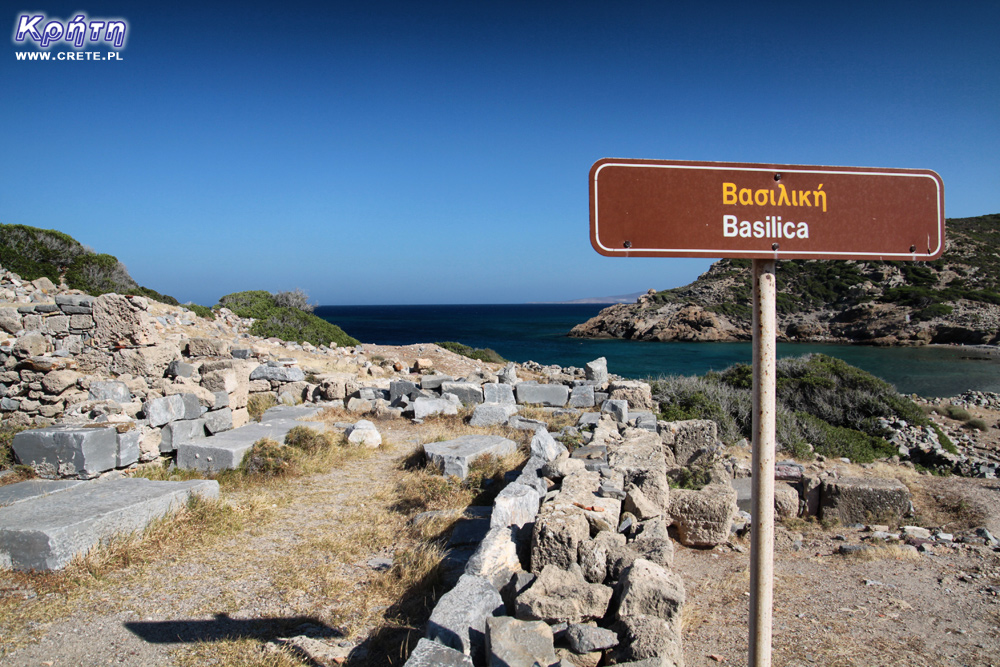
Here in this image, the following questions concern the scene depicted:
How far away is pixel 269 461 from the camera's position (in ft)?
24.4

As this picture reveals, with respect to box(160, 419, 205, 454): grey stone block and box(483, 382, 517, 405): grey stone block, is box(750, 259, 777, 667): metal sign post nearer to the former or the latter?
box(160, 419, 205, 454): grey stone block

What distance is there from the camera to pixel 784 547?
5664 mm

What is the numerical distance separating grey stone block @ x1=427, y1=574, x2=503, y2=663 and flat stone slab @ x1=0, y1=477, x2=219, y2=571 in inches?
139

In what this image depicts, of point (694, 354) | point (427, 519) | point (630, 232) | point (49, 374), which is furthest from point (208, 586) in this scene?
point (694, 354)

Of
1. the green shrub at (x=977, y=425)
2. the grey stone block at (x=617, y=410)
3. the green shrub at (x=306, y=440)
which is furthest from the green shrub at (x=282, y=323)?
the green shrub at (x=977, y=425)

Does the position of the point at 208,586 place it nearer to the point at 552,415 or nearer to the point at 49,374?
the point at 49,374

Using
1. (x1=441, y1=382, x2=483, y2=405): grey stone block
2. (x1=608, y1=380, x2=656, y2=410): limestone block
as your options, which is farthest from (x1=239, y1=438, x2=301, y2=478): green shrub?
(x1=608, y1=380, x2=656, y2=410): limestone block

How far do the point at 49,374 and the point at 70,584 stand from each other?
5382 mm

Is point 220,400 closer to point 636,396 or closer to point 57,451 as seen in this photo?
point 57,451

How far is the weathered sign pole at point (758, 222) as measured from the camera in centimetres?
209

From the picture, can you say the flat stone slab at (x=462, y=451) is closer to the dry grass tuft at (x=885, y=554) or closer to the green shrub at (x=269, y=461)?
the green shrub at (x=269, y=461)

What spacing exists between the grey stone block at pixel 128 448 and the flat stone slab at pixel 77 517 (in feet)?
3.84

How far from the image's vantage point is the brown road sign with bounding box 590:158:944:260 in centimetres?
209

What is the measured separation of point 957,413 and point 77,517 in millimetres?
20462
